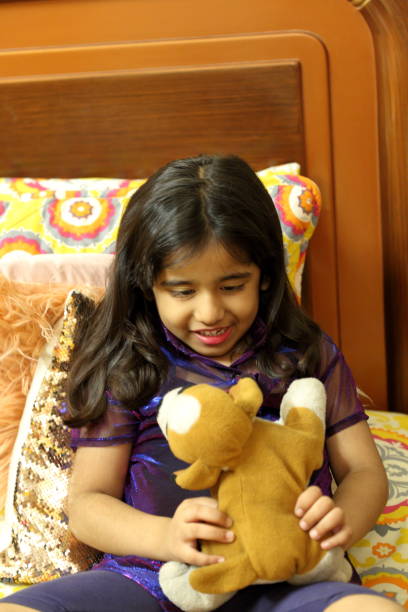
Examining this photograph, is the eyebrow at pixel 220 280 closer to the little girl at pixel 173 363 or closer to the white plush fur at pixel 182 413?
the little girl at pixel 173 363

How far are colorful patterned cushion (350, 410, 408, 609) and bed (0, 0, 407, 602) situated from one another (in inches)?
5.2

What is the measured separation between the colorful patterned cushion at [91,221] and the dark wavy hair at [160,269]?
240mm

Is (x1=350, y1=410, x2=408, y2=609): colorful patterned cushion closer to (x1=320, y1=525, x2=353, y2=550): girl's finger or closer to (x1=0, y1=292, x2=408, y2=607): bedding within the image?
(x1=0, y1=292, x2=408, y2=607): bedding

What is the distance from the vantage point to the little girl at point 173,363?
102cm

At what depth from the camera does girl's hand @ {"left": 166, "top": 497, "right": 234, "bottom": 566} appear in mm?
869

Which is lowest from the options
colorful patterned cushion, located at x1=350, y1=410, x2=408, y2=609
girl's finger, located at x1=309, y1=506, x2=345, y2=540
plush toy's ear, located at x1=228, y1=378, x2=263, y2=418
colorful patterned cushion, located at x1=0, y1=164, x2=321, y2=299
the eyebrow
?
colorful patterned cushion, located at x1=350, y1=410, x2=408, y2=609

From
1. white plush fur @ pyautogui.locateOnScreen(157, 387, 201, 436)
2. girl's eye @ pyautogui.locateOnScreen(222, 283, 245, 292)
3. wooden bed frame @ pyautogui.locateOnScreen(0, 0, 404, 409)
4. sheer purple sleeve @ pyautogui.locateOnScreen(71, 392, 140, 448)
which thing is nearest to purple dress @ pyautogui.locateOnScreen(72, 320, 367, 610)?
sheer purple sleeve @ pyautogui.locateOnScreen(71, 392, 140, 448)

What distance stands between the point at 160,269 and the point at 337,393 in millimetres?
308

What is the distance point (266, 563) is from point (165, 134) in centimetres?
100

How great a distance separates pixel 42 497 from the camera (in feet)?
3.78

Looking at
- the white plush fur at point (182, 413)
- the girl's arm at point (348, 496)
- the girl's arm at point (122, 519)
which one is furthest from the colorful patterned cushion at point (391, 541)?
the white plush fur at point (182, 413)

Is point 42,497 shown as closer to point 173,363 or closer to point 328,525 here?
point 173,363

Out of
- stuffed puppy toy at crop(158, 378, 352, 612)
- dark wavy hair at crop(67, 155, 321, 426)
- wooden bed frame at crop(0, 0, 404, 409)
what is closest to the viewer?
stuffed puppy toy at crop(158, 378, 352, 612)

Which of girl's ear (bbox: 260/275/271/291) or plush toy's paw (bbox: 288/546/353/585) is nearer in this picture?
plush toy's paw (bbox: 288/546/353/585)
